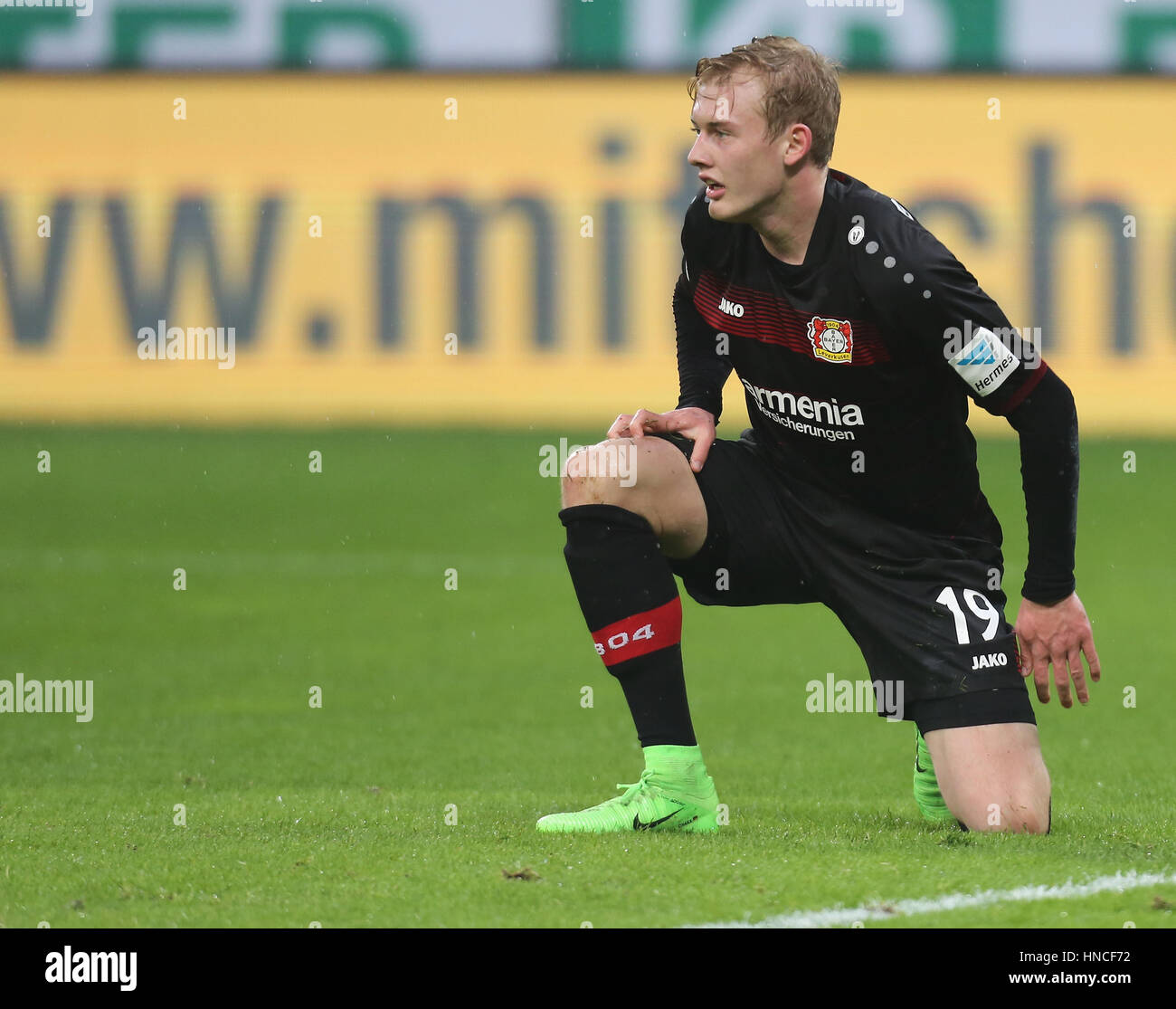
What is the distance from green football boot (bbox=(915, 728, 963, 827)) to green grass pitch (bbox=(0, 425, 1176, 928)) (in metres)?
0.06

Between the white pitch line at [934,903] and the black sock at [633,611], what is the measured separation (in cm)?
95

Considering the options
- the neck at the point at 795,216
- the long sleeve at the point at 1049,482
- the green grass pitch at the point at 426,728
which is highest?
the neck at the point at 795,216

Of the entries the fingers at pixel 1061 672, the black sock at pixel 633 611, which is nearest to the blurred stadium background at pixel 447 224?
the black sock at pixel 633 611

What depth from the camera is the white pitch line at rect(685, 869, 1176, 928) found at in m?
3.19

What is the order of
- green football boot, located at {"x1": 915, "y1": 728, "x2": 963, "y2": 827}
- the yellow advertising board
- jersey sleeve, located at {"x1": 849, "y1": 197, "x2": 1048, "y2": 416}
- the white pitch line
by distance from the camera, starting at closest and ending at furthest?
the white pitch line, jersey sleeve, located at {"x1": 849, "y1": 197, "x2": 1048, "y2": 416}, green football boot, located at {"x1": 915, "y1": 728, "x2": 963, "y2": 827}, the yellow advertising board

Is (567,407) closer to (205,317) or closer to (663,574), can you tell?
(205,317)

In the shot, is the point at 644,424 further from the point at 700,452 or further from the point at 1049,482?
the point at 1049,482

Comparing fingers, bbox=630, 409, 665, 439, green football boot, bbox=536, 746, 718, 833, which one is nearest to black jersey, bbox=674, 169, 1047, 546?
fingers, bbox=630, 409, 665, 439

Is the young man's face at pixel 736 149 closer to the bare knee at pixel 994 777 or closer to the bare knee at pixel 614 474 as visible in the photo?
the bare knee at pixel 614 474

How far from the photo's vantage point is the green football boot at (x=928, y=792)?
14.5 feet

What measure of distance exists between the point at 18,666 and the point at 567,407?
8.09 meters

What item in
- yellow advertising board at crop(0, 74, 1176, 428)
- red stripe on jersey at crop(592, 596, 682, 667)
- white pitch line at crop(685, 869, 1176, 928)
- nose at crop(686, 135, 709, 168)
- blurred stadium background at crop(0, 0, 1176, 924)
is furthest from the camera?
yellow advertising board at crop(0, 74, 1176, 428)

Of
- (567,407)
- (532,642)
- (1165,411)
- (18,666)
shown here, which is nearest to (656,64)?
(567,407)

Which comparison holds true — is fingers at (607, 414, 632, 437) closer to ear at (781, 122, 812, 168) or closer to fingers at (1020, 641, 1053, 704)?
ear at (781, 122, 812, 168)
